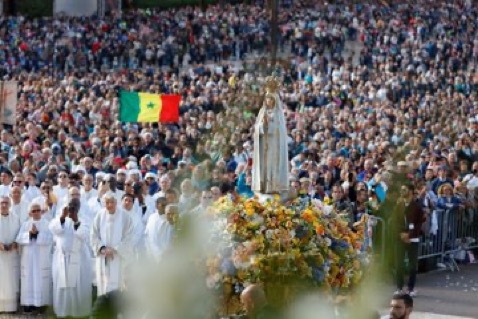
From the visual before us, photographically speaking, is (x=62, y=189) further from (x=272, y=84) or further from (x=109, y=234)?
(x=272, y=84)

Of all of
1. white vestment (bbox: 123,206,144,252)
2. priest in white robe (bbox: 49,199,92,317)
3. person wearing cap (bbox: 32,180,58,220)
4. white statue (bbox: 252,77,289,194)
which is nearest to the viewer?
white statue (bbox: 252,77,289,194)

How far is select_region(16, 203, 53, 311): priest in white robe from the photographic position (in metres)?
15.6

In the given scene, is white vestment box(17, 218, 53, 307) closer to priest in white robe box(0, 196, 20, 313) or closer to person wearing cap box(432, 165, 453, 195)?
priest in white robe box(0, 196, 20, 313)

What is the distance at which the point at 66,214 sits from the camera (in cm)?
1527

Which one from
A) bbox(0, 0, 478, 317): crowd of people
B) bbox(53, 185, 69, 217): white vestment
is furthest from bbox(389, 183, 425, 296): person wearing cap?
bbox(53, 185, 69, 217): white vestment

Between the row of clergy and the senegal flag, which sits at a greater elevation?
the senegal flag

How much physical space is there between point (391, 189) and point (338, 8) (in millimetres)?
36517

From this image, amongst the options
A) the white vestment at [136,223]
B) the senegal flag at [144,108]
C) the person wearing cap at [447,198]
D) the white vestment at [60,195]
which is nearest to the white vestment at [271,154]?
the white vestment at [136,223]

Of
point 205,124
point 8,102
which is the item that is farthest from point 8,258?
point 205,124

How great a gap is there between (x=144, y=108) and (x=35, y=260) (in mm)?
9024

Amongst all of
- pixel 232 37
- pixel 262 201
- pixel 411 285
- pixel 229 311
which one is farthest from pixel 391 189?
pixel 232 37

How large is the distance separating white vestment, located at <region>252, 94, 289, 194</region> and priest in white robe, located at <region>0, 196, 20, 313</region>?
11.5ft

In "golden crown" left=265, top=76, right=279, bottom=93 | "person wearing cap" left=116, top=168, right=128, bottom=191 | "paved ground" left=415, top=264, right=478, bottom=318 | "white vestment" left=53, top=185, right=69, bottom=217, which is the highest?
"golden crown" left=265, top=76, right=279, bottom=93

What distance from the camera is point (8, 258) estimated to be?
15.9 meters
